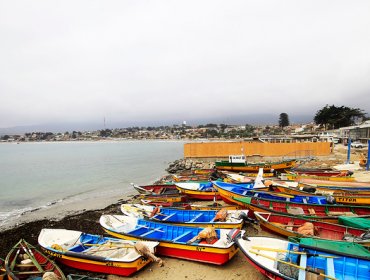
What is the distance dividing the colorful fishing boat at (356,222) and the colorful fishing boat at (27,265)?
10510mm

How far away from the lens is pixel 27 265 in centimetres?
920

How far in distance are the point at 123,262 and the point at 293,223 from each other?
7.12 m

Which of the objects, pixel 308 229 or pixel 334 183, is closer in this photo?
pixel 308 229

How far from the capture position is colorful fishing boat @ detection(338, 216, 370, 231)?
10.1 metres

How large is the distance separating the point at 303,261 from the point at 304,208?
19.7 feet

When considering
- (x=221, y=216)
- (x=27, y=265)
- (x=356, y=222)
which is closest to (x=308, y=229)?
(x=356, y=222)

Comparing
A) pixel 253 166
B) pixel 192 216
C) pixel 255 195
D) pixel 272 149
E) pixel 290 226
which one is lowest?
pixel 192 216

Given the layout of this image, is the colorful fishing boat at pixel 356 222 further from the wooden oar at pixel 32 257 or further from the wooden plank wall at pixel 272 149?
the wooden plank wall at pixel 272 149

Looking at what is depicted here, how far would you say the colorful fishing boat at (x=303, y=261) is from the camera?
→ 6.94 m

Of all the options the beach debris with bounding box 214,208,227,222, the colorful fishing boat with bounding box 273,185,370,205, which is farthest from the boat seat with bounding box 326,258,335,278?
the colorful fishing boat with bounding box 273,185,370,205

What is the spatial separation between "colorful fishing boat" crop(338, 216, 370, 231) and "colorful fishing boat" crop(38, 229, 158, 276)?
24.8 ft

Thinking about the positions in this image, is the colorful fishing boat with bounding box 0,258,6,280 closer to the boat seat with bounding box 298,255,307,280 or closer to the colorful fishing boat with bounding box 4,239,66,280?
the colorful fishing boat with bounding box 4,239,66,280

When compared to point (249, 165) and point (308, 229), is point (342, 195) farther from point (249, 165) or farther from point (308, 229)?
point (249, 165)

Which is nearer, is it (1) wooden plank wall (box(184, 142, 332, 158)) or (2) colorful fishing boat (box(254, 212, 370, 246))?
(2) colorful fishing boat (box(254, 212, 370, 246))
